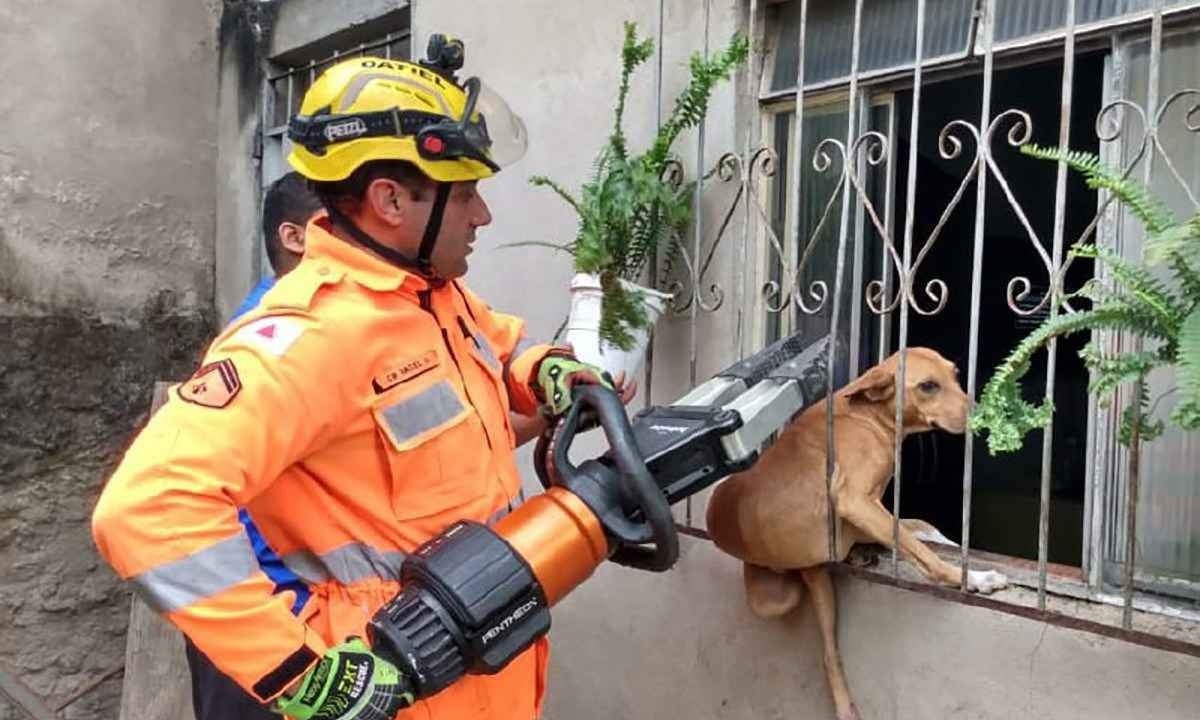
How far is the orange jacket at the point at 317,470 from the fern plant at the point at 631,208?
2.50 ft

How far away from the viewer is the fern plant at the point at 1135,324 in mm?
1658

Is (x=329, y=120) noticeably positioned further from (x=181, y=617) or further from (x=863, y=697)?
(x=863, y=697)

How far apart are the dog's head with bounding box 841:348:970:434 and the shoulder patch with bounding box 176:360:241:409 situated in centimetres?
152

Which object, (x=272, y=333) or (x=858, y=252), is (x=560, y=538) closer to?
(x=272, y=333)

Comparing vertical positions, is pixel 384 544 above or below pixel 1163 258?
A: below

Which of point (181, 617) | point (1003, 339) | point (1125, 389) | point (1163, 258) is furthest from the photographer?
point (1003, 339)

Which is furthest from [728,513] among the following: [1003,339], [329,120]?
[329,120]

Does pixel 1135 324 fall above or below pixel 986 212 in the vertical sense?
below

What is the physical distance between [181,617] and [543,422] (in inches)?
38.7

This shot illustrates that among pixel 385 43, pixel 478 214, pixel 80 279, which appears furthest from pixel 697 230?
pixel 80 279

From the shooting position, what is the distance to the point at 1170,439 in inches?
86.4

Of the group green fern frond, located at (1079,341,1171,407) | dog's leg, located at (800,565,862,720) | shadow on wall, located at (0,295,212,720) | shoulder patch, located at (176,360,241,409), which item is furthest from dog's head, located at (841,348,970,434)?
shadow on wall, located at (0,295,212,720)

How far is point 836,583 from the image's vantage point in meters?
2.65

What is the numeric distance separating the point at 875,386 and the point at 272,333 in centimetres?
148
